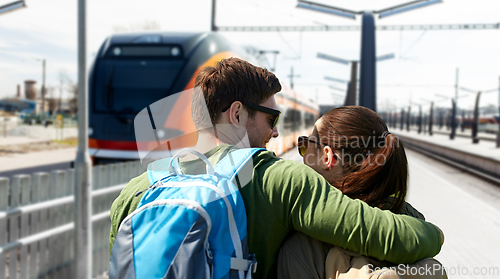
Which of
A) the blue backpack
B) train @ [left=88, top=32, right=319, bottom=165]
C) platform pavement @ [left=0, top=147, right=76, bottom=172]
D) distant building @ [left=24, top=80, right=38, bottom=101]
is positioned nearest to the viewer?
the blue backpack

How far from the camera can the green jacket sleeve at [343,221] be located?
120cm

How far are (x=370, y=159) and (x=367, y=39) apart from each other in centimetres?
1064

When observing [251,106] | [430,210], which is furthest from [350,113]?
[430,210]

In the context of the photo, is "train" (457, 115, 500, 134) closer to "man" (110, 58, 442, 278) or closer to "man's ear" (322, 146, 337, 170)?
"man's ear" (322, 146, 337, 170)

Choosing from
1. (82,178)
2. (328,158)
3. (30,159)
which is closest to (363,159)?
(328,158)

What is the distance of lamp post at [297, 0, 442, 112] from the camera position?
11.0 meters

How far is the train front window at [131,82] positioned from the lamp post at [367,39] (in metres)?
5.24

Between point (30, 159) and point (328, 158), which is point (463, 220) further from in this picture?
point (30, 159)

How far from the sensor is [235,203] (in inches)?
48.5

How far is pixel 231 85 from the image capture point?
148 cm

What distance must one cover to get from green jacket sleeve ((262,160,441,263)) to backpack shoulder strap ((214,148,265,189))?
0.06m

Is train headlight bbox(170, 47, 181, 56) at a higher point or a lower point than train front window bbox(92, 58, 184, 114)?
higher

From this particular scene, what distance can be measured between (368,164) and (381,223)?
0.26 metres

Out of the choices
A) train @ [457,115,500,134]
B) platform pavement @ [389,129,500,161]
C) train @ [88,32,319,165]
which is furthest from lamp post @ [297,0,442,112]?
train @ [457,115,500,134]
